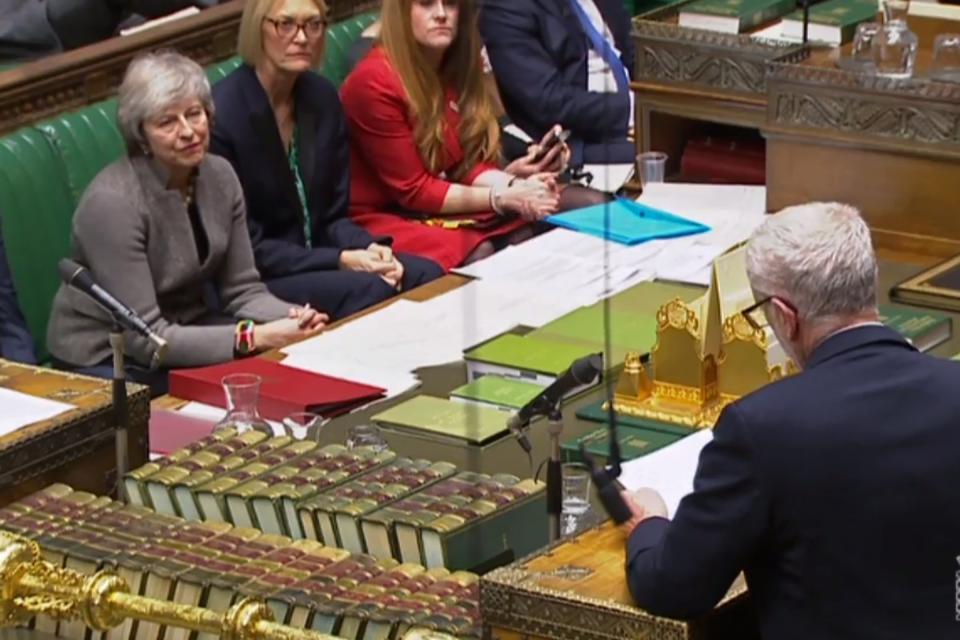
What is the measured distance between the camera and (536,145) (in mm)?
6133

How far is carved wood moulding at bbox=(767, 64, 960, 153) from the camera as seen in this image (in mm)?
4938

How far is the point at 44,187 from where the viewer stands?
5074 millimetres

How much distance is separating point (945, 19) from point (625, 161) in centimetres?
111

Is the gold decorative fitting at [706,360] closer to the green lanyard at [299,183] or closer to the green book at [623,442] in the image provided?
A: the green book at [623,442]

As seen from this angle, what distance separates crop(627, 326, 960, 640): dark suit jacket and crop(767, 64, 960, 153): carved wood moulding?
2270 mm

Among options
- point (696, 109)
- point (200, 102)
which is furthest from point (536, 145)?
point (200, 102)

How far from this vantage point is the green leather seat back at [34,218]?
4.98 m

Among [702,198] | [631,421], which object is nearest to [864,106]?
[702,198]

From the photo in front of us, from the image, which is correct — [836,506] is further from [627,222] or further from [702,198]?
[702,198]

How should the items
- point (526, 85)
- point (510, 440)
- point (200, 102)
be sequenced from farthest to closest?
1. point (526, 85)
2. point (200, 102)
3. point (510, 440)

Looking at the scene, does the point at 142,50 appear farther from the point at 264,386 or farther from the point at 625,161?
the point at 264,386

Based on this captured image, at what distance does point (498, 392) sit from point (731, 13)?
5.96ft

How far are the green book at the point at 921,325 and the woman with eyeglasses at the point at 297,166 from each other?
1.39 m

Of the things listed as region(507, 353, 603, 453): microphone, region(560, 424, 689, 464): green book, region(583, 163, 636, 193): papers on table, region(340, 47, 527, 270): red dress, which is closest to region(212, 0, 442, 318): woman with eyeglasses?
region(340, 47, 527, 270): red dress
